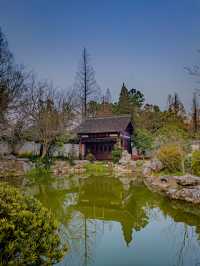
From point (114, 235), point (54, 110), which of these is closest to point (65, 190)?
point (114, 235)

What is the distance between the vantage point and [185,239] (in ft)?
18.0

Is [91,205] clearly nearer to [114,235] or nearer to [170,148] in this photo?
[114,235]

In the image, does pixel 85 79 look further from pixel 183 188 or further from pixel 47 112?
pixel 183 188

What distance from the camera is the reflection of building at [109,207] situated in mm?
6606

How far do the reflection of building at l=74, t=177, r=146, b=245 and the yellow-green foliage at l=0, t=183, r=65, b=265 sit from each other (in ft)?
9.67

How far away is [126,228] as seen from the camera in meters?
6.22

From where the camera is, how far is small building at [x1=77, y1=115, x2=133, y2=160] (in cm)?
2250

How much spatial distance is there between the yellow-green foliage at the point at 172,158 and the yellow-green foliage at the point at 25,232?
1101 centimetres

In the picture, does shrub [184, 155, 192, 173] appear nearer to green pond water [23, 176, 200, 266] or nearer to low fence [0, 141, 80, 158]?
green pond water [23, 176, 200, 266]

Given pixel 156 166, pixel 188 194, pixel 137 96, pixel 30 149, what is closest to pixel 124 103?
pixel 137 96

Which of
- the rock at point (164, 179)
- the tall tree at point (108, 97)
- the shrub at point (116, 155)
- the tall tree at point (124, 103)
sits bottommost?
the rock at point (164, 179)

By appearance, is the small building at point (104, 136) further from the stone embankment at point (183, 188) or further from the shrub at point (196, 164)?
the shrub at point (196, 164)

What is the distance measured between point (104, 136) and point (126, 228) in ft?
55.1

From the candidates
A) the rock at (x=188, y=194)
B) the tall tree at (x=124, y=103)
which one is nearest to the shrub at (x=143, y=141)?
the tall tree at (x=124, y=103)
